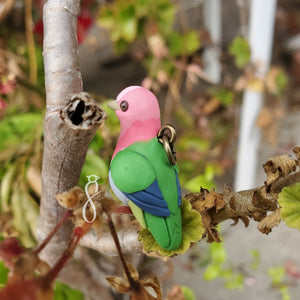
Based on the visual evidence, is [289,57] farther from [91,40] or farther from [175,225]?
[175,225]

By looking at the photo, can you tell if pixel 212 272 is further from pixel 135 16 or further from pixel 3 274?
pixel 135 16

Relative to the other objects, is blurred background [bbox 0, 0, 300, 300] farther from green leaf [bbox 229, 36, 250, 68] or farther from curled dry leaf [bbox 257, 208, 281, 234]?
curled dry leaf [bbox 257, 208, 281, 234]

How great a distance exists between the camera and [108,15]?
77 centimetres

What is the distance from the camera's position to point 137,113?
8.7 inches

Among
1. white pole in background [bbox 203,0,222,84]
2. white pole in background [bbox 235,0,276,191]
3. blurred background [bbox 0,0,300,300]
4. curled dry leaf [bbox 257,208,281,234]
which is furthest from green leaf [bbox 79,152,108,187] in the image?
white pole in background [bbox 203,0,222,84]

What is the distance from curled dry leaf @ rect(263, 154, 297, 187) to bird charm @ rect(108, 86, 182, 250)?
5 cm

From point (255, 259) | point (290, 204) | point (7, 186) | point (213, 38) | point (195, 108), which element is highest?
point (290, 204)

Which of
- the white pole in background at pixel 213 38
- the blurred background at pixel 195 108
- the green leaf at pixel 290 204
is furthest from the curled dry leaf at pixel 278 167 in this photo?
the white pole in background at pixel 213 38

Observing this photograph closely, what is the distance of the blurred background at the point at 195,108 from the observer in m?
0.43

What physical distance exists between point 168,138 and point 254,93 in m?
0.54

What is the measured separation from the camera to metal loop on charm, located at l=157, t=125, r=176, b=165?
21 cm

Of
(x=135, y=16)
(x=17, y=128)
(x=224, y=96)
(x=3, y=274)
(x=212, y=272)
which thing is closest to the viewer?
(x=3, y=274)

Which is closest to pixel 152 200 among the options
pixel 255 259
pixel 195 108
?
pixel 255 259

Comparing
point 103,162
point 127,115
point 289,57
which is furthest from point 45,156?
point 289,57
